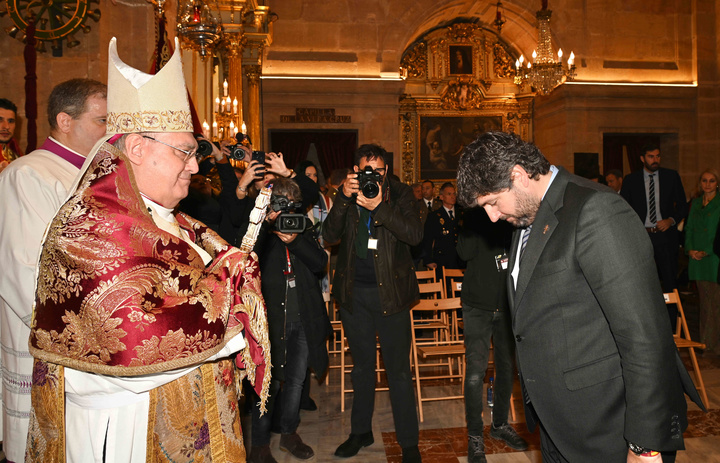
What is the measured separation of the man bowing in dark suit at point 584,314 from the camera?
5.64ft

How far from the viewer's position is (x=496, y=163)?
194 cm

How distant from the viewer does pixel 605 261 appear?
1.75m

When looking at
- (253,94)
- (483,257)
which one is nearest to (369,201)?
(483,257)

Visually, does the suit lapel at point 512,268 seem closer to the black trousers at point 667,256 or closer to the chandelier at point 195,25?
the chandelier at point 195,25

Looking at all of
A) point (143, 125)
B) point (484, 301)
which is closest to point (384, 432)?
point (484, 301)

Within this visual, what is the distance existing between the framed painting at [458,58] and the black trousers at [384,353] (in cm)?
1209

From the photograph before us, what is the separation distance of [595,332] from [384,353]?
1932 millimetres

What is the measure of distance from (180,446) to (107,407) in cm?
26

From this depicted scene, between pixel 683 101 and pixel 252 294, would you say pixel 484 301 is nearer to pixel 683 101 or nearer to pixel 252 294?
pixel 252 294

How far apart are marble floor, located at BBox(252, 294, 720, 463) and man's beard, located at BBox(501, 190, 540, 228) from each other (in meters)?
2.31

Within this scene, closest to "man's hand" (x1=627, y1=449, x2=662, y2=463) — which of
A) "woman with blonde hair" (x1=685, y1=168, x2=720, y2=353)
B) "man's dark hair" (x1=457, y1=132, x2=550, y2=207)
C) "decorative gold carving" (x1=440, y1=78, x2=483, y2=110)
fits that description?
"man's dark hair" (x1=457, y1=132, x2=550, y2=207)

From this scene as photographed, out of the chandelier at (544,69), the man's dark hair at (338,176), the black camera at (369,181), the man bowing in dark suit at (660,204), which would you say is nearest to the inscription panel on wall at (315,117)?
the chandelier at (544,69)

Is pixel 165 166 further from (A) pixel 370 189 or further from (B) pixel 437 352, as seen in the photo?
(B) pixel 437 352

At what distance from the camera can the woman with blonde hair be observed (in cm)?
618
